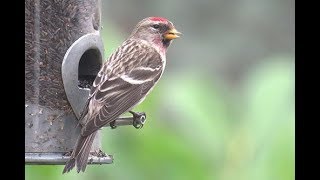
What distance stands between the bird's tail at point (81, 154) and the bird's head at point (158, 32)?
111 centimetres

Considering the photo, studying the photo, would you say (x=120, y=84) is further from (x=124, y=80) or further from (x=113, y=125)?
(x=113, y=125)

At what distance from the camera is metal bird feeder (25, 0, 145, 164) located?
20.9 ft


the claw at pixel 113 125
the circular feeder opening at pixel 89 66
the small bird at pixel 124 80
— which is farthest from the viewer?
the circular feeder opening at pixel 89 66

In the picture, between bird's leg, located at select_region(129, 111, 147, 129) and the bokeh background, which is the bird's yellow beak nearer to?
the bokeh background

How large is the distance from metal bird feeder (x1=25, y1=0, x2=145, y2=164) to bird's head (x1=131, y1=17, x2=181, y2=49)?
2.16 feet

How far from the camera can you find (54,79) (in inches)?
256

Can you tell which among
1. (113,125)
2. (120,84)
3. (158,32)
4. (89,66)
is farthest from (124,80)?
(158,32)

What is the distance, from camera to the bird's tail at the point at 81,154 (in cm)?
607

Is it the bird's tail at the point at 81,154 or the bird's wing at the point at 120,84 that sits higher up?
the bird's wing at the point at 120,84

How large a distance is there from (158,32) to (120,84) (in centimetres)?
72

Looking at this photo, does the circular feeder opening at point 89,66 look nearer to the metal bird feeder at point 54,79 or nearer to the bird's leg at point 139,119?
the metal bird feeder at point 54,79

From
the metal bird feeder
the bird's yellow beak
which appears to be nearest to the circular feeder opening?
the metal bird feeder

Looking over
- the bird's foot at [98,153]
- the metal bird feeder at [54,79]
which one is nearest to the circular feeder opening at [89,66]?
the metal bird feeder at [54,79]

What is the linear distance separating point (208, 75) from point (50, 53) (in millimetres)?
1005
